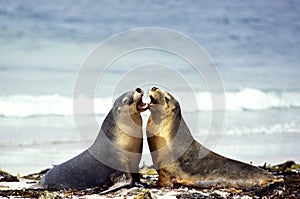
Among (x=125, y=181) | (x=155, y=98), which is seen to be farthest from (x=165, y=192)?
(x=155, y=98)

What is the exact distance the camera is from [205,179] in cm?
1002

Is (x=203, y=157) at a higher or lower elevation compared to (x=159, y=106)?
lower

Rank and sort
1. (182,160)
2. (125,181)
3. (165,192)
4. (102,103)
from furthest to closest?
(102,103)
(182,160)
(125,181)
(165,192)

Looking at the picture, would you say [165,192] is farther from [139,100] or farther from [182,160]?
[139,100]

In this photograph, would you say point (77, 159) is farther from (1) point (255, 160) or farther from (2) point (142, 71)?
(2) point (142, 71)

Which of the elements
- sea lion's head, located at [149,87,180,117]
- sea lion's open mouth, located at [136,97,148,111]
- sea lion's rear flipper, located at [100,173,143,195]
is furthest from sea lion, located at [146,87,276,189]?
sea lion's rear flipper, located at [100,173,143,195]

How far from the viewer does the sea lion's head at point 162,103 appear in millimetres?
10172

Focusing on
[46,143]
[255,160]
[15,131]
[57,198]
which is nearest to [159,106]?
[57,198]

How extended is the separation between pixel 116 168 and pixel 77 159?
831 mm

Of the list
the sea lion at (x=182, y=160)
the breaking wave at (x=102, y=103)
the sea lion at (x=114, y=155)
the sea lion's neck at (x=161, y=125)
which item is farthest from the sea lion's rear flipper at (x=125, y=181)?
the breaking wave at (x=102, y=103)

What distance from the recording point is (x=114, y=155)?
10.1m

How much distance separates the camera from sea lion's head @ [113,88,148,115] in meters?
9.98

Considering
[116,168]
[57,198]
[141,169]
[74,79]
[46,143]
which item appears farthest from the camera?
[74,79]

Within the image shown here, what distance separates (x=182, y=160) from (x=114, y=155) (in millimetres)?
1094
